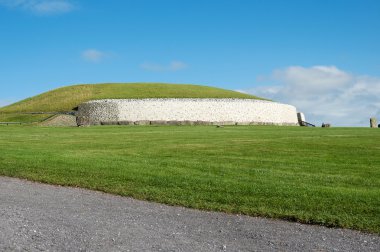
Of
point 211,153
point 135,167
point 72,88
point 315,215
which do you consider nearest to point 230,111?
point 72,88

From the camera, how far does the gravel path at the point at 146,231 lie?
898cm

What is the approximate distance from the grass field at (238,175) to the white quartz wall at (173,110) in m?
50.2

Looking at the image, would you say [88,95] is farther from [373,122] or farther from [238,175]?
[238,175]

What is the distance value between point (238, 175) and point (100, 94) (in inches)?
2897

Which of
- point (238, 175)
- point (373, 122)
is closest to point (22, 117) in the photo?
point (373, 122)

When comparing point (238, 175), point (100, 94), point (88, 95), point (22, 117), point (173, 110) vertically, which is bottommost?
point (238, 175)

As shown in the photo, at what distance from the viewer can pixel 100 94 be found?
8794cm

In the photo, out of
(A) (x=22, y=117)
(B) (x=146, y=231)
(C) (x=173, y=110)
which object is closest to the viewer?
(B) (x=146, y=231)

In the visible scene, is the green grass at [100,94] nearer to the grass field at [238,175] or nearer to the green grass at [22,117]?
the green grass at [22,117]

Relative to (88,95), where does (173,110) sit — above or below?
below

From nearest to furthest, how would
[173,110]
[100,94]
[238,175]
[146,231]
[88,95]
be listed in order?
[146,231], [238,175], [173,110], [100,94], [88,95]

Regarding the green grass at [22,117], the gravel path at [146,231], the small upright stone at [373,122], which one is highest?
the green grass at [22,117]

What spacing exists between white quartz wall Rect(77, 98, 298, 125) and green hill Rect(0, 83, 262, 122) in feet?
13.7

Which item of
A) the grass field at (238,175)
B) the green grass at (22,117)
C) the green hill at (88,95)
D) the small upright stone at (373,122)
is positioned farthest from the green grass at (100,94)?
the grass field at (238,175)
